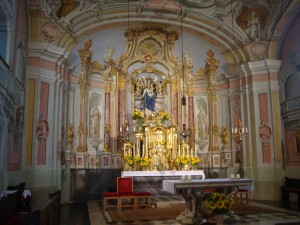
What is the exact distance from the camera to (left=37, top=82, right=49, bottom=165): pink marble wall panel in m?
9.88

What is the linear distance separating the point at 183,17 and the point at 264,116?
186 inches

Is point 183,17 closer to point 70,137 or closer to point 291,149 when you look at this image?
point 70,137

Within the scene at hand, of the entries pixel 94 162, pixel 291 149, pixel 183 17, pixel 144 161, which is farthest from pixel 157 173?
pixel 183 17

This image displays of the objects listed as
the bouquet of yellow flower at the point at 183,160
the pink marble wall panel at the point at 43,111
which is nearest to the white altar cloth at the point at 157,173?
the bouquet of yellow flower at the point at 183,160

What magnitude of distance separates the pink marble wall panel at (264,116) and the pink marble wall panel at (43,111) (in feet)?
24.1

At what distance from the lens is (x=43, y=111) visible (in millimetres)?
10164

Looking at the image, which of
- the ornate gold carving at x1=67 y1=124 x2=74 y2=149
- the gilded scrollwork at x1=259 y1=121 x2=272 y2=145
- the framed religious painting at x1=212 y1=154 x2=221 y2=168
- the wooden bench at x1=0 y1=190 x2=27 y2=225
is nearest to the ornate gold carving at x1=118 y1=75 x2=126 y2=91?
the ornate gold carving at x1=67 y1=124 x2=74 y2=149

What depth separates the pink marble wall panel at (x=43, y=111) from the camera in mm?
9875

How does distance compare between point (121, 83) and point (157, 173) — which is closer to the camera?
point (157, 173)

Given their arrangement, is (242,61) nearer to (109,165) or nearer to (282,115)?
(282,115)

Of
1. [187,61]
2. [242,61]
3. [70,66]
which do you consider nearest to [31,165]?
[70,66]

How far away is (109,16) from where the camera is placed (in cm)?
1225

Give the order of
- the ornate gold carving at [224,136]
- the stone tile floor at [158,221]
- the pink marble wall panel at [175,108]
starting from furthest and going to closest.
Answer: the pink marble wall panel at [175,108]
the ornate gold carving at [224,136]
the stone tile floor at [158,221]

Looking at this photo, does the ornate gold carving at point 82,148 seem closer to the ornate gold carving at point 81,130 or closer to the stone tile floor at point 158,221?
the ornate gold carving at point 81,130
